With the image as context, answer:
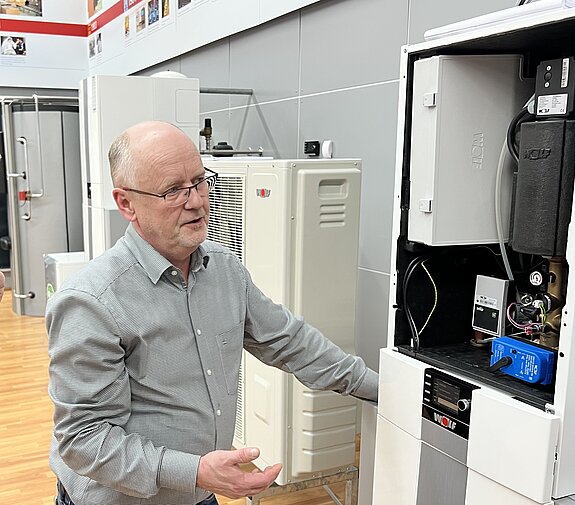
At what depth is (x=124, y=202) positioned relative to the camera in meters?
1.61

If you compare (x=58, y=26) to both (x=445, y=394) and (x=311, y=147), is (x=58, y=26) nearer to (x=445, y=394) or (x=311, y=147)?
(x=311, y=147)

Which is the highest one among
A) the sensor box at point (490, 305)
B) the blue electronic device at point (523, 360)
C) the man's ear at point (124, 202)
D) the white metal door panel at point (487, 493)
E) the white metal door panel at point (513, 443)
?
the man's ear at point (124, 202)

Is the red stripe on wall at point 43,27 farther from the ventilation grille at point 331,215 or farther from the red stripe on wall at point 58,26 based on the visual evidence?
the ventilation grille at point 331,215

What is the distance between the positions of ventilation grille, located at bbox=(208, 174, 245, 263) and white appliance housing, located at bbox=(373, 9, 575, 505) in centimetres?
103

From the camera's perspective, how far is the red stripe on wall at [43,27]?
7.30 m

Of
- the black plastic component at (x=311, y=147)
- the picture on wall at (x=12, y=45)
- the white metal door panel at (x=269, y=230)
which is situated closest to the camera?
the white metal door panel at (x=269, y=230)

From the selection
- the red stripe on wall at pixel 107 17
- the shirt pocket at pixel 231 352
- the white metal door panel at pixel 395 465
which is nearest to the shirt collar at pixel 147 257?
the shirt pocket at pixel 231 352

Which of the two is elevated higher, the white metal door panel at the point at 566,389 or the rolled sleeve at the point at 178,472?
the white metal door panel at the point at 566,389

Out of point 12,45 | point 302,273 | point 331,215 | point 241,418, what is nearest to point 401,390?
point 302,273

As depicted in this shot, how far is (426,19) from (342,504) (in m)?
2.09

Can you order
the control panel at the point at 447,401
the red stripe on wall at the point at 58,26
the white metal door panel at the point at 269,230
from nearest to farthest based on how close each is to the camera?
the control panel at the point at 447,401, the white metal door panel at the point at 269,230, the red stripe on wall at the point at 58,26

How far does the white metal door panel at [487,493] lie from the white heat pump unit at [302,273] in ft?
3.30

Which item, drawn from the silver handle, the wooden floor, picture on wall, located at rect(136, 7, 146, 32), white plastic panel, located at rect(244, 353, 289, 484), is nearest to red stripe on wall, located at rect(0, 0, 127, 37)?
picture on wall, located at rect(136, 7, 146, 32)

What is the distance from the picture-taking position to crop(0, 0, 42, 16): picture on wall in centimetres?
725
